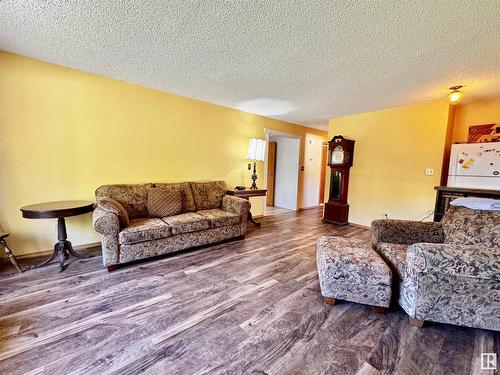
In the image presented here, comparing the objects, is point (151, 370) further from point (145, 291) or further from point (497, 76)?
point (497, 76)

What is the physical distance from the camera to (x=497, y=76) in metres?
2.48

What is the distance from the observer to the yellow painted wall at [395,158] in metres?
3.45

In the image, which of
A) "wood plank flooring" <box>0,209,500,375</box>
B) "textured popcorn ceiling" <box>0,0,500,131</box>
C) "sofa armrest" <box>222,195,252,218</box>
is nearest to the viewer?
"wood plank flooring" <box>0,209,500,375</box>

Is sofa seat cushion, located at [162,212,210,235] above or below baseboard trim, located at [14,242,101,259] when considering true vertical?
above

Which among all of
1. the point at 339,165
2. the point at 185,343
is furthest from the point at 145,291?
the point at 339,165

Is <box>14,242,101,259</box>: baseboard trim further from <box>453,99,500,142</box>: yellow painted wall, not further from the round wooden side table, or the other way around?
<box>453,99,500,142</box>: yellow painted wall

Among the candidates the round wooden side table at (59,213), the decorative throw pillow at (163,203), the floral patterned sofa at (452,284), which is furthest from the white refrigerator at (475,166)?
the round wooden side table at (59,213)

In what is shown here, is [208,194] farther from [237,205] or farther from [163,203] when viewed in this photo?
[163,203]

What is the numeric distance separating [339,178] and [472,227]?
104 inches

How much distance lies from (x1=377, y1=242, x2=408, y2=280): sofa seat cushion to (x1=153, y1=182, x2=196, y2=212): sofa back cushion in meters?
2.54

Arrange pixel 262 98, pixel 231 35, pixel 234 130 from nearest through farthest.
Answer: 1. pixel 231 35
2. pixel 262 98
3. pixel 234 130

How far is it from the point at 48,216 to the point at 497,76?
16.7ft

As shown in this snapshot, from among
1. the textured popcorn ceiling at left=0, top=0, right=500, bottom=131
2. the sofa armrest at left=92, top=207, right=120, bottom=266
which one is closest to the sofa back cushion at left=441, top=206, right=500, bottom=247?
the textured popcorn ceiling at left=0, top=0, right=500, bottom=131

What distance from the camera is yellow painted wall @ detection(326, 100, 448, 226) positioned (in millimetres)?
3451
